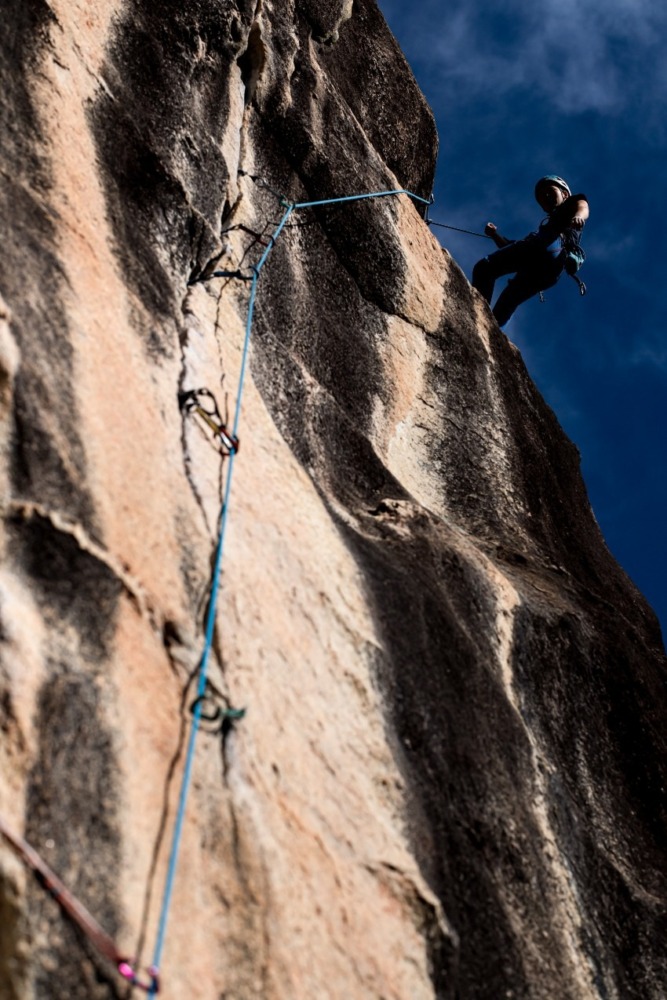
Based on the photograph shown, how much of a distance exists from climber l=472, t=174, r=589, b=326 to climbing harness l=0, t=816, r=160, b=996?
26.8 feet

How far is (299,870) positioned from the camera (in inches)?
188

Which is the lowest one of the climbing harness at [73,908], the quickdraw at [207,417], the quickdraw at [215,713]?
the climbing harness at [73,908]

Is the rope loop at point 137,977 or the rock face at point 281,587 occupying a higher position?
the rock face at point 281,587

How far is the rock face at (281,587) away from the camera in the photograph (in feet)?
14.3

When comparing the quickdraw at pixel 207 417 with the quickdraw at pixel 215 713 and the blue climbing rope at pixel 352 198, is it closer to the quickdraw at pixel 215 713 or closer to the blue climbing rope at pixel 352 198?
the quickdraw at pixel 215 713

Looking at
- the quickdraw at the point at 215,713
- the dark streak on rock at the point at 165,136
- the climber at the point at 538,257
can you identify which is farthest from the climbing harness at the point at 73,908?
the climber at the point at 538,257

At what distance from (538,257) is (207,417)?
6.04 metres

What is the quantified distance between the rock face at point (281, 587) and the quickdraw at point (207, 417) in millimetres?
104

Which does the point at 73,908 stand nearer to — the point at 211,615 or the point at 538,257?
the point at 211,615

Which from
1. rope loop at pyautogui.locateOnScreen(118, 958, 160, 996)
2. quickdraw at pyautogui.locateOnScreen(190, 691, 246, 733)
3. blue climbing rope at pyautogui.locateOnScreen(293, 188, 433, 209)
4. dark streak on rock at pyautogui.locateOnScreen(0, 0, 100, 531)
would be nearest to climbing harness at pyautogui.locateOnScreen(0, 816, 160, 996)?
rope loop at pyautogui.locateOnScreen(118, 958, 160, 996)

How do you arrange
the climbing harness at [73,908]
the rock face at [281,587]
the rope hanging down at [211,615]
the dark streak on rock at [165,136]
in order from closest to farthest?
the climbing harness at [73,908] → the rope hanging down at [211,615] → the rock face at [281,587] → the dark streak on rock at [165,136]

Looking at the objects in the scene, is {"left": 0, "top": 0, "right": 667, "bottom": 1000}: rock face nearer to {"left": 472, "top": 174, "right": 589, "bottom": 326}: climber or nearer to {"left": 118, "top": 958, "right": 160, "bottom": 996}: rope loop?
{"left": 118, "top": 958, "right": 160, "bottom": 996}: rope loop

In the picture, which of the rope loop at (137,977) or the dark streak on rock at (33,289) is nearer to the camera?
the rope loop at (137,977)

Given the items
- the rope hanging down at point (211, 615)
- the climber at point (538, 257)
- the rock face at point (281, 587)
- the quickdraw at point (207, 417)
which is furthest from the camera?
the climber at point (538, 257)
